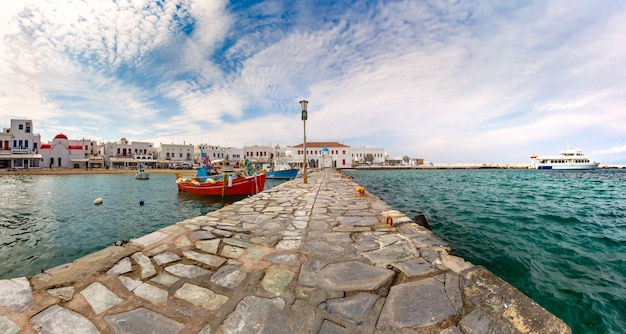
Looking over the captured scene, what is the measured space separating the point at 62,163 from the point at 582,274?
72.5 meters

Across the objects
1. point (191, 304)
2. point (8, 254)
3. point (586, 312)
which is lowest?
point (8, 254)

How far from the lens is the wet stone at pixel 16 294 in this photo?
182cm

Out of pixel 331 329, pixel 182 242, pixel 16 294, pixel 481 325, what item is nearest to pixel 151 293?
pixel 16 294

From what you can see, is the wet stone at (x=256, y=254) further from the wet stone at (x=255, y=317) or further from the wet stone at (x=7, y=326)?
the wet stone at (x=7, y=326)

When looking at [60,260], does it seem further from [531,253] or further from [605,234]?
[605,234]

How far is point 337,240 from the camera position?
3443 mm

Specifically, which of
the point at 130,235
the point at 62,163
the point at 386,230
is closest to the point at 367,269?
the point at 386,230

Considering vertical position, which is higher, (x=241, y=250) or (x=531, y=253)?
(x=241, y=250)

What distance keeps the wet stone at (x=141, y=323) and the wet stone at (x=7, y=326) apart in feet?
1.59

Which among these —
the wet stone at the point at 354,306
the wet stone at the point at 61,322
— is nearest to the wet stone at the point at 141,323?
the wet stone at the point at 61,322

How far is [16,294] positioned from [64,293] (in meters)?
0.32

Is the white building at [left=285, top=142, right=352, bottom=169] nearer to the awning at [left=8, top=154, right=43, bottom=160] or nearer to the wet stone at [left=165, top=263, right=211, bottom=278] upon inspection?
the awning at [left=8, top=154, right=43, bottom=160]

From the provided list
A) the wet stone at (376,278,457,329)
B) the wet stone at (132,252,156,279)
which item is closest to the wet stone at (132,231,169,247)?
the wet stone at (132,252,156,279)

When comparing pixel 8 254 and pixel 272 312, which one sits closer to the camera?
pixel 272 312
